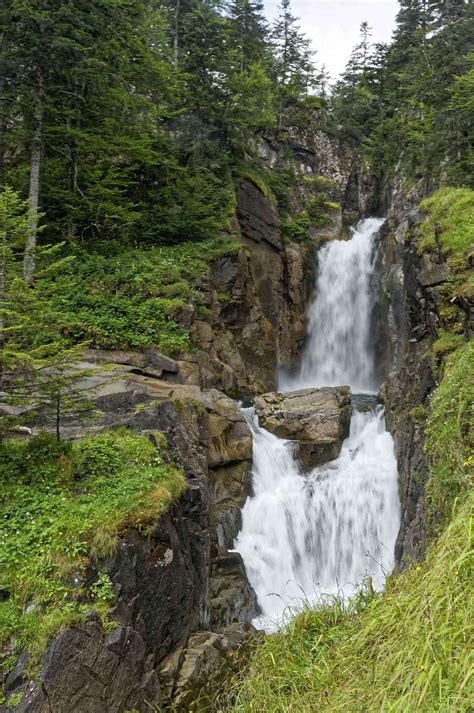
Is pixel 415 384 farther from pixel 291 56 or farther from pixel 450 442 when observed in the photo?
pixel 291 56

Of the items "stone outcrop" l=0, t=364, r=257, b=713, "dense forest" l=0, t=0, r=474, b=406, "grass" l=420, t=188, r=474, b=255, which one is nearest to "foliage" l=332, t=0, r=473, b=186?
"dense forest" l=0, t=0, r=474, b=406

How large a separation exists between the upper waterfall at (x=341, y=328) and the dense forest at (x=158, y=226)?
265 cm

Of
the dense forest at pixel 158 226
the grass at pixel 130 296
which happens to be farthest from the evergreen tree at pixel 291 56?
the grass at pixel 130 296

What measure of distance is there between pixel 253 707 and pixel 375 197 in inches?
1126

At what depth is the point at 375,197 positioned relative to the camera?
2769 cm

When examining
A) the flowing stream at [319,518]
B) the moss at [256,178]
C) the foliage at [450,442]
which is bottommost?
the flowing stream at [319,518]

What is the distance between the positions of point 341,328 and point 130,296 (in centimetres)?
1118

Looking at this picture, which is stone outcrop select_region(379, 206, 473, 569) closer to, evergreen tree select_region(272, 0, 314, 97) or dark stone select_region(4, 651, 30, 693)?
dark stone select_region(4, 651, 30, 693)

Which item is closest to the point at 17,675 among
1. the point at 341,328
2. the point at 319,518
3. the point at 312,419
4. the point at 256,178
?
the point at 319,518

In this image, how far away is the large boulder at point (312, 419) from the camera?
41.5 feet

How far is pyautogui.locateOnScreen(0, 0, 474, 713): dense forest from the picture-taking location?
3.90 metres

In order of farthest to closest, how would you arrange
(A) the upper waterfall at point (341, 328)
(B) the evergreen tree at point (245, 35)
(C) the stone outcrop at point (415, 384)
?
(B) the evergreen tree at point (245, 35) → (A) the upper waterfall at point (341, 328) → (C) the stone outcrop at point (415, 384)

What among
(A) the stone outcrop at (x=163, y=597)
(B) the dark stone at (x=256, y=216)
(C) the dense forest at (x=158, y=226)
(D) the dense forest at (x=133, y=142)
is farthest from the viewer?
(B) the dark stone at (x=256, y=216)

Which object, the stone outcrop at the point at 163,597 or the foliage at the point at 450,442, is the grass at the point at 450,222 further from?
the stone outcrop at the point at 163,597
